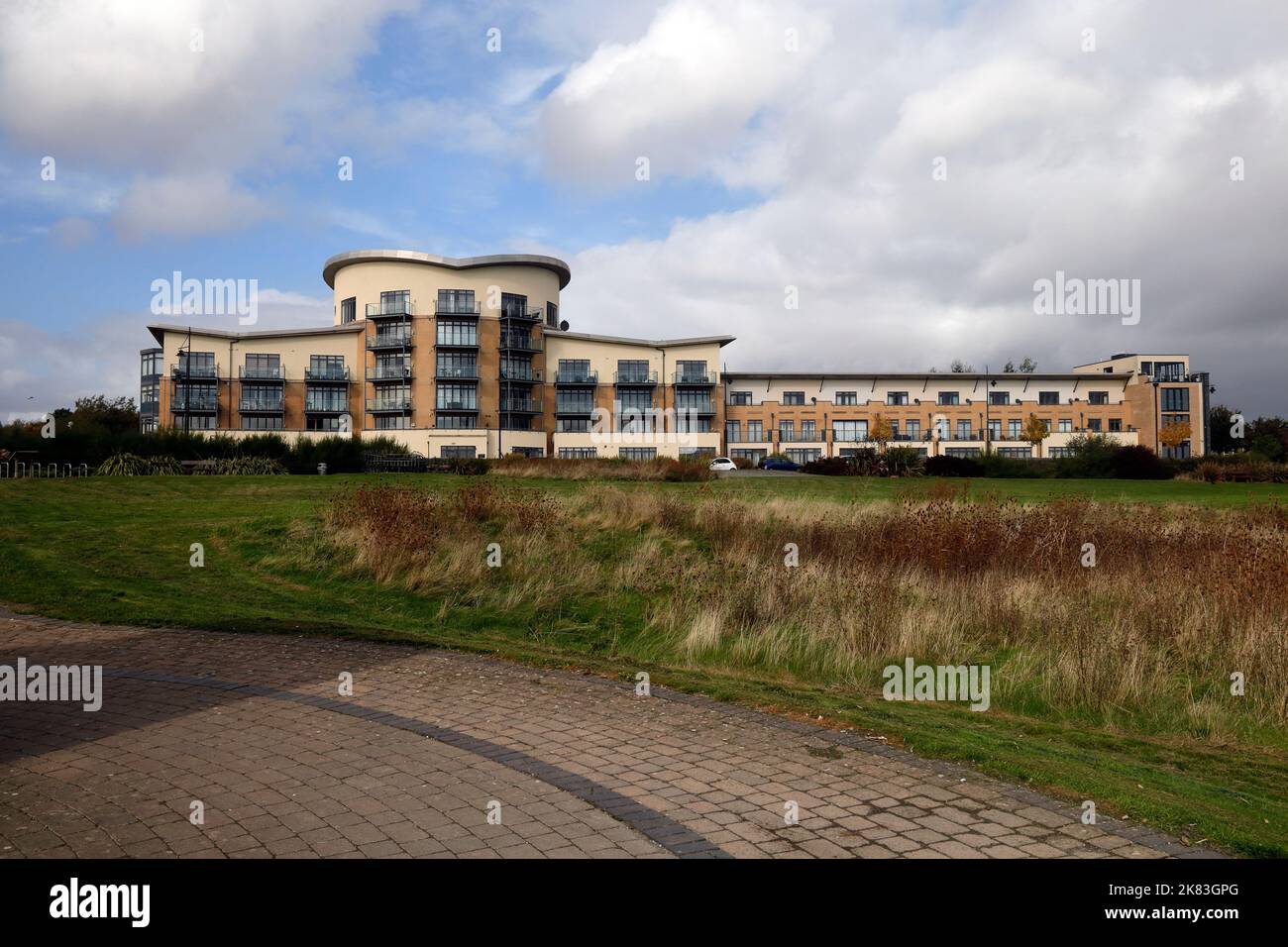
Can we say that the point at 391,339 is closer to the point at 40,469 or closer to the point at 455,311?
the point at 455,311

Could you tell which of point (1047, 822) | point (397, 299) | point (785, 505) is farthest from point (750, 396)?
point (1047, 822)

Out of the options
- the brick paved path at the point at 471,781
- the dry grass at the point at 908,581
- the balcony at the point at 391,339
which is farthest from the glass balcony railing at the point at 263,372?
the brick paved path at the point at 471,781

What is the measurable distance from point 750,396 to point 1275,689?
285 feet

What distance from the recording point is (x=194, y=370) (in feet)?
266

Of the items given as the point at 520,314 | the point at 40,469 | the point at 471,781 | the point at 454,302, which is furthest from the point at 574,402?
the point at 471,781

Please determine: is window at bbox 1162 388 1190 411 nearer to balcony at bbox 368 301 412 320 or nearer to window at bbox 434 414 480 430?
window at bbox 434 414 480 430

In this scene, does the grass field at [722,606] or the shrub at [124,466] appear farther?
the shrub at [124,466]

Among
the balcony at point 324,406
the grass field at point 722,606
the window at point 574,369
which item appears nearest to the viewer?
the grass field at point 722,606

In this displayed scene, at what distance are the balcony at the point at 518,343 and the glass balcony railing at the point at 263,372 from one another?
18793 millimetres

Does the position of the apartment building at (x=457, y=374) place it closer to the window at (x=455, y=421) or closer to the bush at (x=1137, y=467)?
the window at (x=455, y=421)

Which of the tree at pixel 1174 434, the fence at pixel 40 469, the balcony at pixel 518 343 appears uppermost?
the balcony at pixel 518 343

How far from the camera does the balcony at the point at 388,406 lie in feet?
264

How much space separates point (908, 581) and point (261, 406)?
77418 mm

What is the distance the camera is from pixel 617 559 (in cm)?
1524
